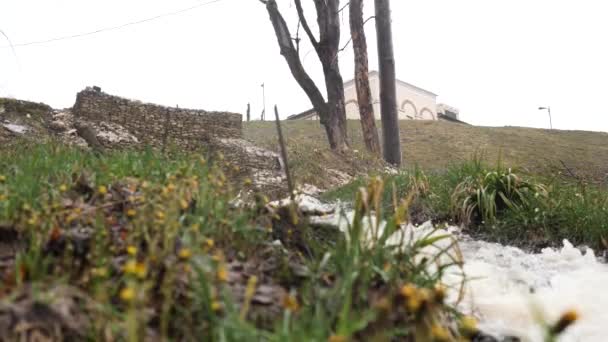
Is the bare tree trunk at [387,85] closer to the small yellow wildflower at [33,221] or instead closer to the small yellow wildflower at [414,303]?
the small yellow wildflower at [33,221]

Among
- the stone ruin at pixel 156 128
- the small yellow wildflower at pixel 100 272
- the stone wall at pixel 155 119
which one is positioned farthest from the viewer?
the stone wall at pixel 155 119

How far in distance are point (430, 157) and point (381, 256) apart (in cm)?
1705

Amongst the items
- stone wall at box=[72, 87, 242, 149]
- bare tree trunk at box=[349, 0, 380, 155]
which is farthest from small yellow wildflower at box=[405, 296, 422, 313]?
bare tree trunk at box=[349, 0, 380, 155]

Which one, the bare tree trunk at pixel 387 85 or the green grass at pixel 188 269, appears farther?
the bare tree trunk at pixel 387 85

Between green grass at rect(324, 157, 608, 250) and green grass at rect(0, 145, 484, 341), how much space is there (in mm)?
1803

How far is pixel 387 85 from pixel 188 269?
10.6 meters

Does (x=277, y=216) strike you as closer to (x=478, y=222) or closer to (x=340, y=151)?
(x=478, y=222)

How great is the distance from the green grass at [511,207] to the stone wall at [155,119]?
6.10 metres

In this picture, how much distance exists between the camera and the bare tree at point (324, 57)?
12.2 meters

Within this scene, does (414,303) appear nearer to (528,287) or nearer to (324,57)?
(528,287)

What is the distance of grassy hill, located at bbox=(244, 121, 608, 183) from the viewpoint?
718 inches

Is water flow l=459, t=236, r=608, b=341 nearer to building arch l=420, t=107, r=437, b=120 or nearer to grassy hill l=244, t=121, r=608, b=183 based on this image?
grassy hill l=244, t=121, r=608, b=183

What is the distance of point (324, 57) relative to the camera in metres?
12.2

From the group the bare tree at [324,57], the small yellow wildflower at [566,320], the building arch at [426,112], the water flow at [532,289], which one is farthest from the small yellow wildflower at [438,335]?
the building arch at [426,112]
